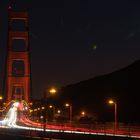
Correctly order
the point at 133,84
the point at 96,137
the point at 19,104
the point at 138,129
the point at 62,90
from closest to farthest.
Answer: the point at 96,137 → the point at 138,129 → the point at 133,84 → the point at 19,104 → the point at 62,90

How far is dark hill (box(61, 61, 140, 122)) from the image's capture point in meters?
76.5

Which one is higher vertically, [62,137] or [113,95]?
[113,95]

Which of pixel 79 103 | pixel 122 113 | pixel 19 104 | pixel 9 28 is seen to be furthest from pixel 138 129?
pixel 9 28

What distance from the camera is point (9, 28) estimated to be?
12031 centimetres

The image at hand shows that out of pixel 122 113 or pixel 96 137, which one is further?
pixel 122 113

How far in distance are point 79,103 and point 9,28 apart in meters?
30.5

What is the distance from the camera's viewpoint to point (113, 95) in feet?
294

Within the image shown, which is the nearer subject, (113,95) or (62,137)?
(62,137)

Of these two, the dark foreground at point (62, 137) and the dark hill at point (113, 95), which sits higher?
the dark hill at point (113, 95)

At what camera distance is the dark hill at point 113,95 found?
251 ft

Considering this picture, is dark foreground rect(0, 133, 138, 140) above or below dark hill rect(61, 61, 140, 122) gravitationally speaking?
below

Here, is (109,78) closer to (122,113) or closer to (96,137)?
(122,113)

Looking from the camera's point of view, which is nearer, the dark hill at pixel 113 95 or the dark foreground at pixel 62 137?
the dark foreground at pixel 62 137

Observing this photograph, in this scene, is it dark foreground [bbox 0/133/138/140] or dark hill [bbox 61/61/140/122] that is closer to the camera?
dark foreground [bbox 0/133/138/140]
